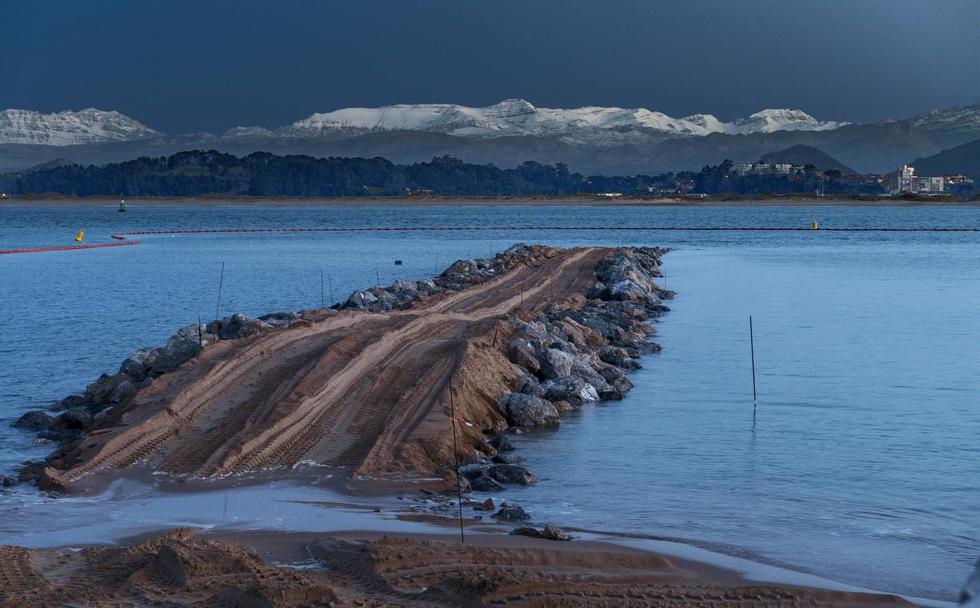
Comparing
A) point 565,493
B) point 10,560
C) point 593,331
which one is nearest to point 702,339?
point 593,331

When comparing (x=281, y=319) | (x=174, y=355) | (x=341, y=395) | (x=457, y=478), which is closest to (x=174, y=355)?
(x=174, y=355)

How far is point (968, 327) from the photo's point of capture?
2608 cm

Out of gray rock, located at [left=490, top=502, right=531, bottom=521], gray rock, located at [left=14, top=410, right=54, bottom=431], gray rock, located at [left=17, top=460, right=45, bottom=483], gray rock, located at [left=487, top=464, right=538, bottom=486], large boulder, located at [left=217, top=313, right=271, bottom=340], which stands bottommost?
gray rock, located at [left=14, top=410, right=54, bottom=431]

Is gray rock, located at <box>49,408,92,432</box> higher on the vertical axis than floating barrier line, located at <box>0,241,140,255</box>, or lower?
higher

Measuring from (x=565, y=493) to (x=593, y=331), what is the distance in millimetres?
11323

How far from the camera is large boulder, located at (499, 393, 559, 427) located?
48.4 ft

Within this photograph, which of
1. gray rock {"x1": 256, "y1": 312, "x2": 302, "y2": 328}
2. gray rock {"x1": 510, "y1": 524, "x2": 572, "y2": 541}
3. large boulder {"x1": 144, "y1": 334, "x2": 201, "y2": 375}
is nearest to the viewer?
gray rock {"x1": 510, "y1": 524, "x2": 572, "y2": 541}

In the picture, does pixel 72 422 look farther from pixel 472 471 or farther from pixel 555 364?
pixel 555 364

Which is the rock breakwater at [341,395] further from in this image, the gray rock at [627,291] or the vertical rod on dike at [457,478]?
the gray rock at [627,291]

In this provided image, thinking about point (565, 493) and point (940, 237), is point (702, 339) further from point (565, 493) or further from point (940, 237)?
point (940, 237)

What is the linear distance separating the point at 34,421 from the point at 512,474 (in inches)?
259

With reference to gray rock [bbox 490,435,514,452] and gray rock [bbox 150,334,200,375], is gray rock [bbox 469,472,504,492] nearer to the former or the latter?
gray rock [bbox 490,435,514,452]

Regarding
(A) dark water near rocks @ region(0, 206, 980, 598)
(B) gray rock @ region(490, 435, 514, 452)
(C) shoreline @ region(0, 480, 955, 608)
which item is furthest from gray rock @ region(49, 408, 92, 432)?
(B) gray rock @ region(490, 435, 514, 452)

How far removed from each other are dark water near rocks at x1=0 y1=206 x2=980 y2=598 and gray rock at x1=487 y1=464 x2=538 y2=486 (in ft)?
0.72
